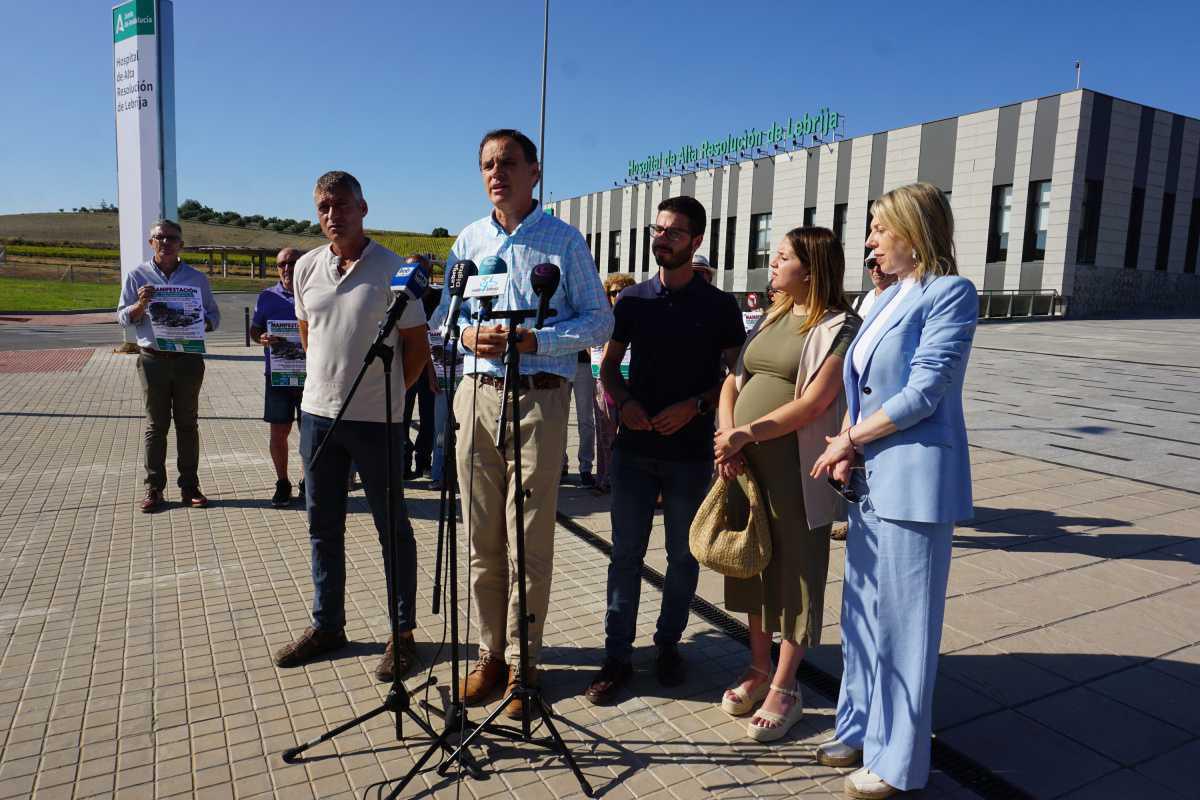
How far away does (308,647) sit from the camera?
380cm

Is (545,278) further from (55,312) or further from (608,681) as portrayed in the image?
(55,312)

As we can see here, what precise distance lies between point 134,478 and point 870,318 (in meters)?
7.12

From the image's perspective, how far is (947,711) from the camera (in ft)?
11.3

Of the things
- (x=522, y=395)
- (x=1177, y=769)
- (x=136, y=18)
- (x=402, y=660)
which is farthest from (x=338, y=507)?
(x=136, y=18)

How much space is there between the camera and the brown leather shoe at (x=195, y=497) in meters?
6.49

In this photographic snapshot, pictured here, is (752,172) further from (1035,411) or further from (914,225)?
(914,225)

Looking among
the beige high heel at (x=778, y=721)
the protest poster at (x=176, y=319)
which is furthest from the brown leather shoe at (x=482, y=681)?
the protest poster at (x=176, y=319)

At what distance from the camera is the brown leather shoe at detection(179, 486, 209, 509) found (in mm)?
6492

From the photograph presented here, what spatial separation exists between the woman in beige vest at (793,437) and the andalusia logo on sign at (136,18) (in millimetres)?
17446

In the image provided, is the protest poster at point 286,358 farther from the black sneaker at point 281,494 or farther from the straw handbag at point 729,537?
the straw handbag at point 729,537

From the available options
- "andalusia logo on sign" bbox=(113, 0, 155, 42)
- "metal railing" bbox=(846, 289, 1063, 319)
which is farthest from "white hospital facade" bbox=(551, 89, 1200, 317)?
"andalusia logo on sign" bbox=(113, 0, 155, 42)

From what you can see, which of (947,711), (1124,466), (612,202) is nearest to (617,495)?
(947,711)

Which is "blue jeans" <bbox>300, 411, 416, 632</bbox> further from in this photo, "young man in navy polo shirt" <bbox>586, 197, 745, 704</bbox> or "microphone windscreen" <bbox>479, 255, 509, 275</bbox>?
"microphone windscreen" <bbox>479, 255, 509, 275</bbox>

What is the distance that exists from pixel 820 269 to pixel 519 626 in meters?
1.83
